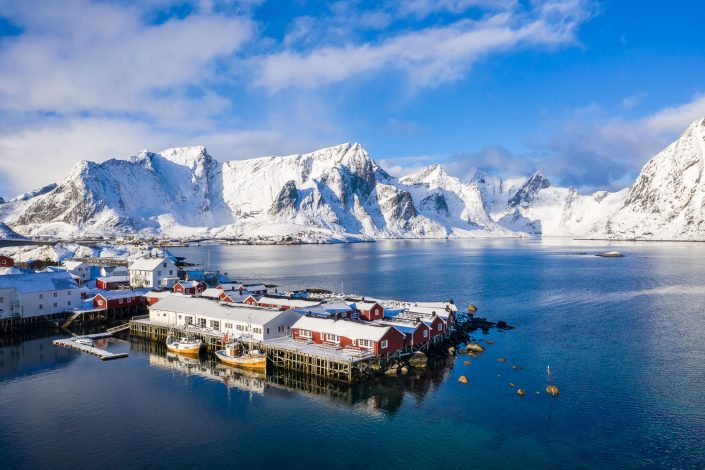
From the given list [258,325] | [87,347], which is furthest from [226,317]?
[87,347]

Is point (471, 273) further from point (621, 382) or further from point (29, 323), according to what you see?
point (29, 323)

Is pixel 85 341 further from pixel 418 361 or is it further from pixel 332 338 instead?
pixel 418 361

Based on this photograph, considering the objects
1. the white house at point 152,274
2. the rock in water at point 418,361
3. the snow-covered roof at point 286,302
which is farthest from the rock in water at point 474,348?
the white house at point 152,274

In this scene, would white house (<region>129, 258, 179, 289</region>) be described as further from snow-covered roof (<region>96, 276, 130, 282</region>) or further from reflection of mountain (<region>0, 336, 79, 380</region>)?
reflection of mountain (<region>0, 336, 79, 380</region>)

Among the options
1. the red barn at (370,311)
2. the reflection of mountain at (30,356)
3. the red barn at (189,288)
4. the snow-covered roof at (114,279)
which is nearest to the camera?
the reflection of mountain at (30,356)

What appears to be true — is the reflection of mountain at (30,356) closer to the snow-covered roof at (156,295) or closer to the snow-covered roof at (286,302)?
the snow-covered roof at (156,295)

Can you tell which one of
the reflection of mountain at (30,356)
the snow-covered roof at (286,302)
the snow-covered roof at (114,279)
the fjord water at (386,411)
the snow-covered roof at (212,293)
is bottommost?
the fjord water at (386,411)

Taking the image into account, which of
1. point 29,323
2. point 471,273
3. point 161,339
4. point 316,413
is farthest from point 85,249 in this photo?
point 316,413

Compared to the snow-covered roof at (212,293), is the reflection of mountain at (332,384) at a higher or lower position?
lower
